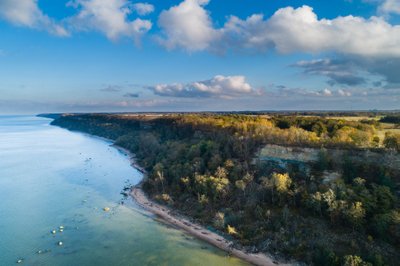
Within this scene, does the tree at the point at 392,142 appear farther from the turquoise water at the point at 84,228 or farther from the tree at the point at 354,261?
the turquoise water at the point at 84,228

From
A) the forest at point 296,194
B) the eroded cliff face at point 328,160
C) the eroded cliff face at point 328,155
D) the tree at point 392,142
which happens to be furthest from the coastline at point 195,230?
the tree at point 392,142

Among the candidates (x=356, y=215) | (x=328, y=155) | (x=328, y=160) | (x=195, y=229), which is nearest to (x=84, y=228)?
(x=195, y=229)

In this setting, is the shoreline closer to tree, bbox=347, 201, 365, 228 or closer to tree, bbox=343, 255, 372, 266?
tree, bbox=343, 255, 372, 266

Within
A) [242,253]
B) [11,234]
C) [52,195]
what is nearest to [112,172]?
[52,195]

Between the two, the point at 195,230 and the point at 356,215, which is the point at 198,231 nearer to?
the point at 195,230

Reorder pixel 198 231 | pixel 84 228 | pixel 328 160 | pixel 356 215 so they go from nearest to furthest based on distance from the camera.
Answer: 1. pixel 356 215
2. pixel 198 231
3. pixel 84 228
4. pixel 328 160
